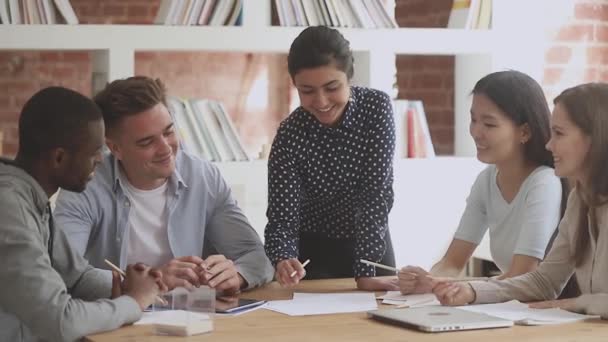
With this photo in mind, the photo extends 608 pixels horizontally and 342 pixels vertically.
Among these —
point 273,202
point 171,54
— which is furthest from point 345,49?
point 171,54

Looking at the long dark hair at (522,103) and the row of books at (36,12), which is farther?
the row of books at (36,12)

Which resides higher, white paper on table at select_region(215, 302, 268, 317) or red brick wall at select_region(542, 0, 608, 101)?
red brick wall at select_region(542, 0, 608, 101)

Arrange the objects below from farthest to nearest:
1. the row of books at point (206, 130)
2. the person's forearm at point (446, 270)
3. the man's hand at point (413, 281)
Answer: the row of books at point (206, 130), the person's forearm at point (446, 270), the man's hand at point (413, 281)

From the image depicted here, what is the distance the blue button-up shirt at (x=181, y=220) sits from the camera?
287 cm

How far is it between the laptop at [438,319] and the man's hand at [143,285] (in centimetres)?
49

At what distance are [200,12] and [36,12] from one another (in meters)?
0.60

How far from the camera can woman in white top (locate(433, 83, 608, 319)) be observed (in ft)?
8.68

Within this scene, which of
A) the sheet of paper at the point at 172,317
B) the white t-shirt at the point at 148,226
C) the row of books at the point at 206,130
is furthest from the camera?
the row of books at the point at 206,130

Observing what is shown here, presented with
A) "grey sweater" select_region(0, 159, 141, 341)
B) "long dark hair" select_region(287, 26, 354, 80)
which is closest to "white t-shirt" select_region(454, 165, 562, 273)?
"long dark hair" select_region(287, 26, 354, 80)

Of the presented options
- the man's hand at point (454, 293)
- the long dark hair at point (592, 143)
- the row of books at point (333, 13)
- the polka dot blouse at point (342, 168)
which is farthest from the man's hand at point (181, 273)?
the row of books at point (333, 13)

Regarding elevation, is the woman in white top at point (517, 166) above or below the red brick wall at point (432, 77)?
below

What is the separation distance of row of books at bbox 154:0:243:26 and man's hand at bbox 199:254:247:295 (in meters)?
1.44

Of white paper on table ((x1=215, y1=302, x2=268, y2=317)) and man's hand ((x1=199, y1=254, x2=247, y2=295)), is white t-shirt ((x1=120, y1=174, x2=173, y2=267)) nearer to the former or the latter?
man's hand ((x1=199, y1=254, x2=247, y2=295))

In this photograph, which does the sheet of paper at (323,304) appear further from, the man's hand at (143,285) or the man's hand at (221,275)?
the man's hand at (143,285)
